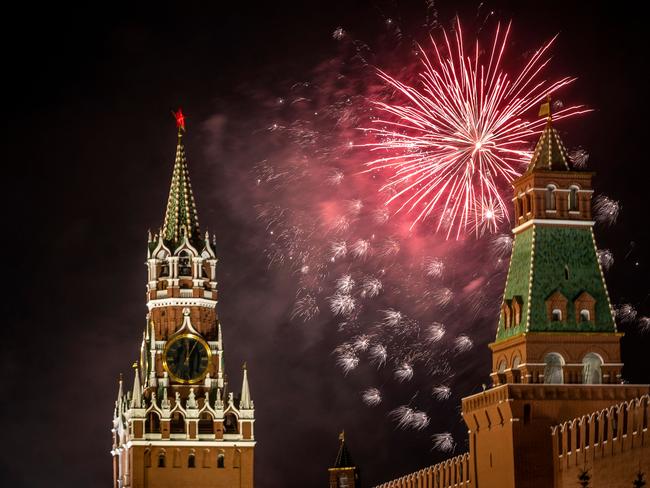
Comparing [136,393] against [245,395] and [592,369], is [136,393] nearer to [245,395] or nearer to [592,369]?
[245,395]

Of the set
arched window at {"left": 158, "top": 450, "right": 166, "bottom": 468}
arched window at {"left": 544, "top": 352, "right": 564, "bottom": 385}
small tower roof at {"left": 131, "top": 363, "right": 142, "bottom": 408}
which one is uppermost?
small tower roof at {"left": 131, "top": 363, "right": 142, "bottom": 408}

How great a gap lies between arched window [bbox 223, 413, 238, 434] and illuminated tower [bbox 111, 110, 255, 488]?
73 millimetres

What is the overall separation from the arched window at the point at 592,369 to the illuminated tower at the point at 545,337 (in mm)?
45

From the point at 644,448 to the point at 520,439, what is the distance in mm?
8938

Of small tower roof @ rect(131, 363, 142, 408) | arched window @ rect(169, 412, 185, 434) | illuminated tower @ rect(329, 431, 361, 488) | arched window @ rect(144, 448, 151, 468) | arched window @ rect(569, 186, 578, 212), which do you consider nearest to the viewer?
arched window @ rect(569, 186, 578, 212)

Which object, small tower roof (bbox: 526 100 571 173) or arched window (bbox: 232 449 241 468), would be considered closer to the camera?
small tower roof (bbox: 526 100 571 173)

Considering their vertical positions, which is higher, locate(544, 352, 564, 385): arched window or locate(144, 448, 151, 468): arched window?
locate(144, 448, 151, 468): arched window

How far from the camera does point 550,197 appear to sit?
86375 millimetres

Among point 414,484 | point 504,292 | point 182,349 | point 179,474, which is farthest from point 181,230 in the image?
point 504,292

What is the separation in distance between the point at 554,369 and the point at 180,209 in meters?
61.0

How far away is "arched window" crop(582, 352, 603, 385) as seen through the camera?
8450cm

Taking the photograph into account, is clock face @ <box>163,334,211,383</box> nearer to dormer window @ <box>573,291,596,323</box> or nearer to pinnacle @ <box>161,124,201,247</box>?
pinnacle @ <box>161,124,201,247</box>

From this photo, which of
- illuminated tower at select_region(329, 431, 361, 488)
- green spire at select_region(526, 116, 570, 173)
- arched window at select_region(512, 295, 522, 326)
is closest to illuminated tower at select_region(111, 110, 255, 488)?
illuminated tower at select_region(329, 431, 361, 488)

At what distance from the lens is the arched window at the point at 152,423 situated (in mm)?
135250
